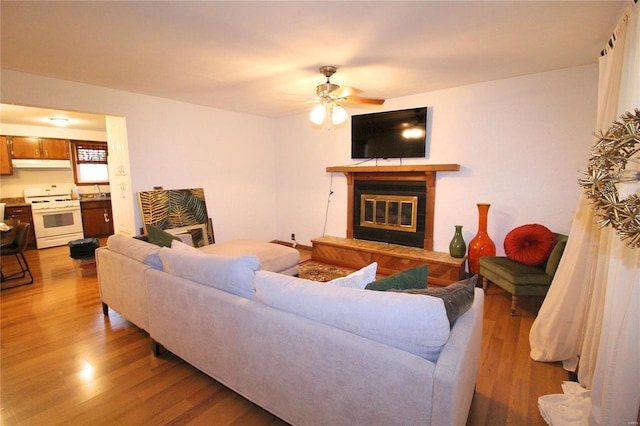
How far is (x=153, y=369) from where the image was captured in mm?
2035

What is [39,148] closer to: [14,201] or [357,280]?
[14,201]

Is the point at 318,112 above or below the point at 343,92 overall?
below

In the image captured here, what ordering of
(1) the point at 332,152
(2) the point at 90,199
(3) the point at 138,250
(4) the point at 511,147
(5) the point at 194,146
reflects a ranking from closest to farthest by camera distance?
(3) the point at 138,250
(4) the point at 511,147
(5) the point at 194,146
(1) the point at 332,152
(2) the point at 90,199

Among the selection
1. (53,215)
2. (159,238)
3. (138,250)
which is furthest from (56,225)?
(138,250)

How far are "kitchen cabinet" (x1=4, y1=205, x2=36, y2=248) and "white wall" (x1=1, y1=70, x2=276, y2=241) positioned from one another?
3255 millimetres

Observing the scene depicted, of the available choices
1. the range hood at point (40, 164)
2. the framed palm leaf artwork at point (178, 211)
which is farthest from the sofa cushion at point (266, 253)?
the range hood at point (40, 164)

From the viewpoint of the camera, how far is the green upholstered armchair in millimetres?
2605

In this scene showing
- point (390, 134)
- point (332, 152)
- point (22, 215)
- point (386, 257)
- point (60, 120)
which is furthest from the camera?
point (22, 215)

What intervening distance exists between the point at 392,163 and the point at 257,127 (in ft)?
8.38

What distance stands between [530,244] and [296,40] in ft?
9.51

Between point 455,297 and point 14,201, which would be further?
point 14,201

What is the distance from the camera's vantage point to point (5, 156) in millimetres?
5285

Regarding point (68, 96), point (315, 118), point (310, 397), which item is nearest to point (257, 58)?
point (315, 118)

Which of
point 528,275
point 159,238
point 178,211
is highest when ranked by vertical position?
point 178,211
